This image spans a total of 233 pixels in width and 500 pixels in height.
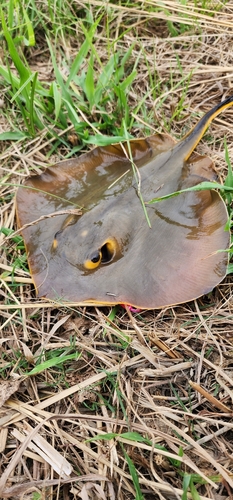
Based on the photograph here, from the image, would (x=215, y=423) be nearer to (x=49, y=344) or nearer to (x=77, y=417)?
(x=77, y=417)

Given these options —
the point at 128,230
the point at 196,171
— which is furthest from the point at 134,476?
the point at 196,171

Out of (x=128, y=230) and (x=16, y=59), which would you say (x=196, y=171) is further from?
(x=16, y=59)

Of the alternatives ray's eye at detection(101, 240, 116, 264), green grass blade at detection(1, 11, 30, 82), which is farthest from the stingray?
green grass blade at detection(1, 11, 30, 82)

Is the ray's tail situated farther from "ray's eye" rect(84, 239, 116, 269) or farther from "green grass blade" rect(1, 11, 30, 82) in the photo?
"green grass blade" rect(1, 11, 30, 82)

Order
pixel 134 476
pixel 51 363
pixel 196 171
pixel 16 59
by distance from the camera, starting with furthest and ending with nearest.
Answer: pixel 16 59, pixel 196 171, pixel 51 363, pixel 134 476

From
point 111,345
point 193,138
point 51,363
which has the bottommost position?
point 111,345
